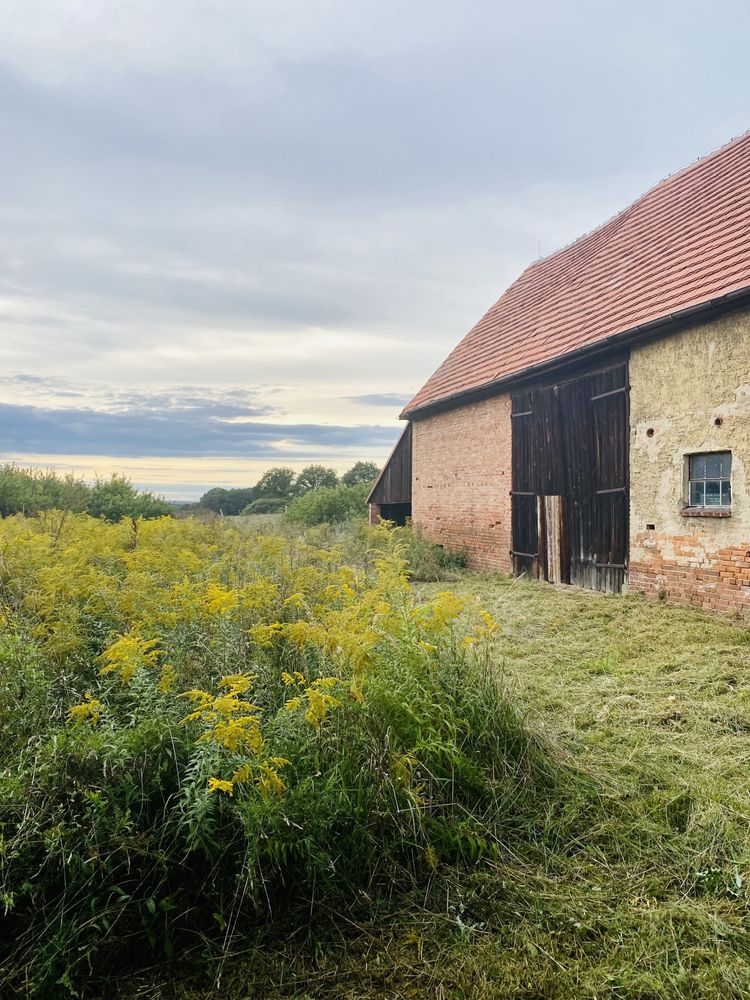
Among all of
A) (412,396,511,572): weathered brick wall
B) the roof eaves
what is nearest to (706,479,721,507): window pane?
the roof eaves

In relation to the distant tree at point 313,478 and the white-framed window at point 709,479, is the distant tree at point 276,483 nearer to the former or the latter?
the distant tree at point 313,478

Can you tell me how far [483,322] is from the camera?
57.2 ft

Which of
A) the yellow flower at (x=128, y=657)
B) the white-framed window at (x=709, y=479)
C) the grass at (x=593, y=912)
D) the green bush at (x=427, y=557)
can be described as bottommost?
the grass at (x=593, y=912)

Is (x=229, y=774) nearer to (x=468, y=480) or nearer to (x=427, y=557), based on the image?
(x=427, y=557)

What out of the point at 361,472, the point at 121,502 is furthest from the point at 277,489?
the point at 121,502

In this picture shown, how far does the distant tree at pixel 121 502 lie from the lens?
17.4 m

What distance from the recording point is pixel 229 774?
9.96ft

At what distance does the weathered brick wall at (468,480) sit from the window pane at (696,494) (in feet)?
15.4

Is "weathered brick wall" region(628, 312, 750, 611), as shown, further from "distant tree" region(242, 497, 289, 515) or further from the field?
"distant tree" region(242, 497, 289, 515)

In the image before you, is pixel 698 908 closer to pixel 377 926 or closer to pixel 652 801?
pixel 652 801

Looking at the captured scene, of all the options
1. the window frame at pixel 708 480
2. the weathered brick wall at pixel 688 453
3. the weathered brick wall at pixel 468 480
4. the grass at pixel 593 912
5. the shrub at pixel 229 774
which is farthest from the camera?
the weathered brick wall at pixel 468 480

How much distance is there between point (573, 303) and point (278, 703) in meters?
11.5

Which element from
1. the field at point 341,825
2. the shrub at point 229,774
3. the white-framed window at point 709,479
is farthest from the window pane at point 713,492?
the shrub at point 229,774

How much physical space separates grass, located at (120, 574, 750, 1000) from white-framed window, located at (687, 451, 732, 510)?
4463mm
